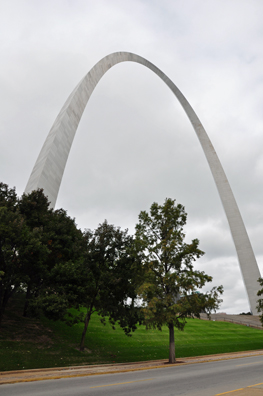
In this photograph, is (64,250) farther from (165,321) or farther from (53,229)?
(165,321)

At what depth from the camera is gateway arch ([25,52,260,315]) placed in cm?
2634

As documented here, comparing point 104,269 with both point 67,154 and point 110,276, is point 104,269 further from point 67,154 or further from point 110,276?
point 67,154

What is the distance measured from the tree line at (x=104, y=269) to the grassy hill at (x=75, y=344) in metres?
1.74

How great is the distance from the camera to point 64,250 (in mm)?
22688

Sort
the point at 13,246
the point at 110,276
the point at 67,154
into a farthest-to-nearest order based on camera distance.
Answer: the point at 67,154 < the point at 110,276 < the point at 13,246

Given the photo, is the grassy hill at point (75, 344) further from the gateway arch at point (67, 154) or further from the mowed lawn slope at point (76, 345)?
the gateway arch at point (67, 154)

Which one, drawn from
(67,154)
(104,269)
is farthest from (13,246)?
(67,154)

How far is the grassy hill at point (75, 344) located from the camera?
637 inches

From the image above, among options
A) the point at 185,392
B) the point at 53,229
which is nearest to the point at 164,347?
the point at 53,229

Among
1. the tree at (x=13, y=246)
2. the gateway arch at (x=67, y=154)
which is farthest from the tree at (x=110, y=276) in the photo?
the gateway arch at (x=67, y=154)

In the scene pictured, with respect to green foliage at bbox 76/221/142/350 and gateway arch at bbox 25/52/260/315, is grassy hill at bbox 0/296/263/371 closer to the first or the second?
green foliage at bbox 76/221/142/350

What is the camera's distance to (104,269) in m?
21.0

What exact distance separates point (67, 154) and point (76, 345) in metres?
16.6

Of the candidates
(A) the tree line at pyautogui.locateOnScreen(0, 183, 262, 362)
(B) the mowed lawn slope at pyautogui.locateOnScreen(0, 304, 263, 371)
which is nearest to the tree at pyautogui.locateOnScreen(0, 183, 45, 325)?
(A) the tree line at pyautogui.locateOnScreen(0, 183, 262, 362)
